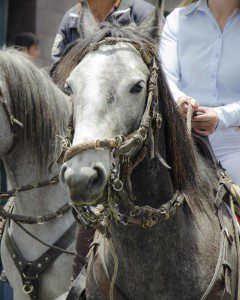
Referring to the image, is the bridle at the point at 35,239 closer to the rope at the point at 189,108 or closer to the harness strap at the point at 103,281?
the harness strap at the point at 103,281

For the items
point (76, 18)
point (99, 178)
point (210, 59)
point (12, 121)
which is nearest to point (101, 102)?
point (99, 178)

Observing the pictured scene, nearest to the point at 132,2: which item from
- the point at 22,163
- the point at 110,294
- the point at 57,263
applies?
the point at 22,163

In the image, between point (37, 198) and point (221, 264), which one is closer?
point (221, 264)

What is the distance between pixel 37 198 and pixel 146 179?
1683 mm

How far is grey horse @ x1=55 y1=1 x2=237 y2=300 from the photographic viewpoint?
11.4ft

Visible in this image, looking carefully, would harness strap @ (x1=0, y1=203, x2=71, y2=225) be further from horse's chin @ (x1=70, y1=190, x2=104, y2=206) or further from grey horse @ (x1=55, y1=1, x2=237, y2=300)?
horse's chin @ (x1=70, y1=190, x2=104, y2=206)

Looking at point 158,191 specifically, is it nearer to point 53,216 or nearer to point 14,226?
point 53,216

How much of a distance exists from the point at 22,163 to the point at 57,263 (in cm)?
67

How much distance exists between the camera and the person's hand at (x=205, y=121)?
4.11 m

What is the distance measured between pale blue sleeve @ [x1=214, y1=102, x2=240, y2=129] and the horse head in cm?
61

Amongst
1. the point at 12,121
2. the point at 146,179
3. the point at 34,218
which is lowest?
the point at 34,218

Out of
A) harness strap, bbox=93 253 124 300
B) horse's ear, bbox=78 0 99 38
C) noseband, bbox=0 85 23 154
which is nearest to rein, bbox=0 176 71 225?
noseband, bbox=0 85 23 154

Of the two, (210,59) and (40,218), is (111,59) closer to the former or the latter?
(210,59)

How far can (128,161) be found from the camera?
3502 millimetres
